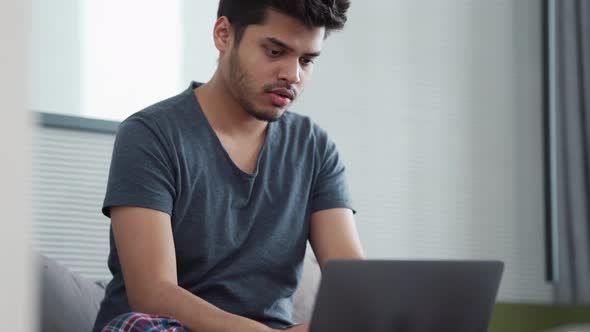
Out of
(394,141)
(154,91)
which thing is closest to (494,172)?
(394,141)

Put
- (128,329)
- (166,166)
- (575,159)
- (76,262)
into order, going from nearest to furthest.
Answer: (128,329), (166,166), (76,262), (575,159)

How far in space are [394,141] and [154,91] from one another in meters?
0.96

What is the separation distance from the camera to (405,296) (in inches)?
44.9

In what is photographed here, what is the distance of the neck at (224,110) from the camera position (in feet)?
5.48

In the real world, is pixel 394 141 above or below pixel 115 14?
below

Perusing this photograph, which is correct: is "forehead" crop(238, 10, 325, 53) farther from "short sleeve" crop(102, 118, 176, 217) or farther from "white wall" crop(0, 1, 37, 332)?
"white wall" crop(0, 1, 37, 332)

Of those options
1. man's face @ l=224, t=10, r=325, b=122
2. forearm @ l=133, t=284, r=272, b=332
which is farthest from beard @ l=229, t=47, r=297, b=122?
forearm @ l=133, t=284, r=272, b=332

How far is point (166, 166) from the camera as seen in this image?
152cm

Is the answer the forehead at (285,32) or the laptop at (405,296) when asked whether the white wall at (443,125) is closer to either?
the forehead at (285,32)

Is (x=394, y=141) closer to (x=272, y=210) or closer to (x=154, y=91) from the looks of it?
(x=154, y=91)

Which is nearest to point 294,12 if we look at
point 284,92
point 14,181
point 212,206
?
point 284,92

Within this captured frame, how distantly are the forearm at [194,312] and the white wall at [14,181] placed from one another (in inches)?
39.4

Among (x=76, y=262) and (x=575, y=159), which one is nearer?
(x=76, y=262)

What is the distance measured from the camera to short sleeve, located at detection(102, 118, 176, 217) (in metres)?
1.45
